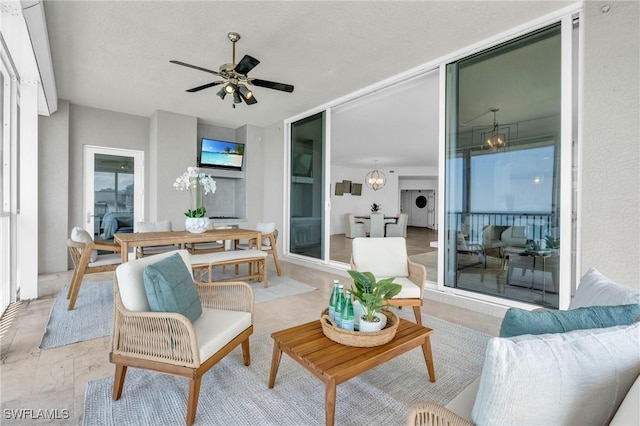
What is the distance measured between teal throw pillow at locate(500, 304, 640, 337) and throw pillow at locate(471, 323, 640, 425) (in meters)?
0.14

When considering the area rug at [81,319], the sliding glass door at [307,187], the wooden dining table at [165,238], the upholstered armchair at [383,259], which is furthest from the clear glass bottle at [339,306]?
the sliding glass door at [307,187]

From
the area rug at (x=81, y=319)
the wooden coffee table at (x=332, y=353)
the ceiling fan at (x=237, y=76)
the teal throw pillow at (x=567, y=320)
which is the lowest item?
the area rug at (x=81, y=319)

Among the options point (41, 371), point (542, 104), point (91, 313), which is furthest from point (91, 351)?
point (542, 104)

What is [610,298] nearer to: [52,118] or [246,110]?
[246,110]

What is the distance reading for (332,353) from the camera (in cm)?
149

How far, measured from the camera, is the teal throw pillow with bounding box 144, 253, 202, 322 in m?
1.59

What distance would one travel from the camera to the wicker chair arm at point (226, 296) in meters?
2.11

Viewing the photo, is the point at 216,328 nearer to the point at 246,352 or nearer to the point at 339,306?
the point at 246,352

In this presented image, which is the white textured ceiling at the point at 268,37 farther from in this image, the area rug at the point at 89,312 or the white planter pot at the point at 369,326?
the area rug at the point at 89,312

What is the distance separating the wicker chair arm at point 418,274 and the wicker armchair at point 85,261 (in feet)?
10.1

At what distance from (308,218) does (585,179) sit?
4.00 m

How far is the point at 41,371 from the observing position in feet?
6.44

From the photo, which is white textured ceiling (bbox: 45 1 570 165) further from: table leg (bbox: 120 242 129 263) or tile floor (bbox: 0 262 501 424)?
tile floor (bbox: 0 262 501 424)

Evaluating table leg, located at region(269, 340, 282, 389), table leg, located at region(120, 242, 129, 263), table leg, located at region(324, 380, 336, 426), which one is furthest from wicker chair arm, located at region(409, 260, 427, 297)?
table leg, located at region(120, 242, 129, 263)
